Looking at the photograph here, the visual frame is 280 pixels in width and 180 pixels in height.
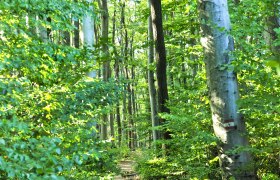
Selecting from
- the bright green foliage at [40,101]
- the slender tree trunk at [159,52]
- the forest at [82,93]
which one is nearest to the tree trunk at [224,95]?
the forest at [82,93]

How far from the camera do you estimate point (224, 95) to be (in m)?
4.48

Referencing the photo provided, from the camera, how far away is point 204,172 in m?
6.57

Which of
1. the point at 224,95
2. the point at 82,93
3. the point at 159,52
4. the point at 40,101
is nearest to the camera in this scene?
the point at 40,101

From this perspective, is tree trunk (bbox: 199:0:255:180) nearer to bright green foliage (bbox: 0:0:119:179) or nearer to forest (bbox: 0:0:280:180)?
forest (bbox: 0:0:280:180)

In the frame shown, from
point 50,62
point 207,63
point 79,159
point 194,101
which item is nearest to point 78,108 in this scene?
point 50,62

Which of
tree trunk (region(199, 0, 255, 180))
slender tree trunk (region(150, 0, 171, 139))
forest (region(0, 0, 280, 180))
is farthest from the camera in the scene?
slender tree trunk (region(150, 0, 171, 139))

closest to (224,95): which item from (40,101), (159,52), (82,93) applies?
(82,93)

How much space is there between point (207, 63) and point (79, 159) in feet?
8.54

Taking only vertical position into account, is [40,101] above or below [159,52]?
below

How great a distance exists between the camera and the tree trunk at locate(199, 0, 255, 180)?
4.45m

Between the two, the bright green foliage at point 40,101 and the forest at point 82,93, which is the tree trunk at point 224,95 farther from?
the bright green foliage at point 40,101

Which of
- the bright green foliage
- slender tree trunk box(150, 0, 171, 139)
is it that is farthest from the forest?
slender tree trunk box(150, 0, 171, 139)

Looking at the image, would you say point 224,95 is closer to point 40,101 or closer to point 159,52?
point 40,101

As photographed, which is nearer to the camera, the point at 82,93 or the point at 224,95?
the point at 224,95
